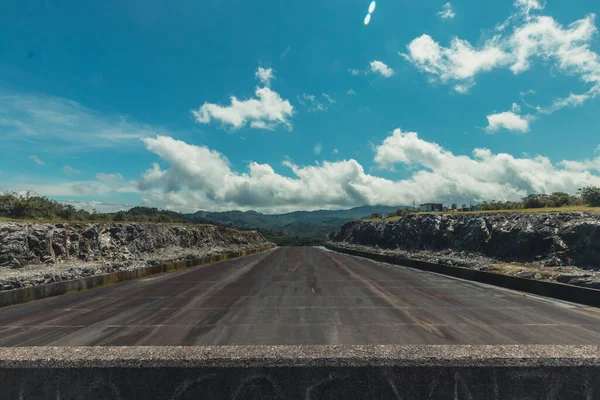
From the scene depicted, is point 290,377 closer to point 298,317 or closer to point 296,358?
point 296,358

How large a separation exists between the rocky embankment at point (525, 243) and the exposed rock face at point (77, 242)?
100 feet

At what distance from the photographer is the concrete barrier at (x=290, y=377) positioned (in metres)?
3.40

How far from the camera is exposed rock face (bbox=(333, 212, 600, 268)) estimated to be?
75.3 feet

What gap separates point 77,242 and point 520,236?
35687mm

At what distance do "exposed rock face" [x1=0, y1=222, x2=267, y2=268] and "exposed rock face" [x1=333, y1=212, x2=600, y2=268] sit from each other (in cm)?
3375

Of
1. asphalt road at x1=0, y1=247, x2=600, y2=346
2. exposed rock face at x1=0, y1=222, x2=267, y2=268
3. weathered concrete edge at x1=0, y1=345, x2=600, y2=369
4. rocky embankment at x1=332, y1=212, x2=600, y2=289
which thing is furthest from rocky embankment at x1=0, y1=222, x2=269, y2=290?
rocky embankment at x1=332, y1=212, x2=600, y2=289

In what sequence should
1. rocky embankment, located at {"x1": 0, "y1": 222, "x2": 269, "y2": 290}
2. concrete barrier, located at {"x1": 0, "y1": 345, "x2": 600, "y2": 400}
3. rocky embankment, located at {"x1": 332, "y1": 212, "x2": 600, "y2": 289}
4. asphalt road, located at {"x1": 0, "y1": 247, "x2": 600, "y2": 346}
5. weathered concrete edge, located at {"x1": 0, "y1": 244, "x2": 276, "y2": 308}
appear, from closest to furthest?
concrete barrier, located at {"x1": 0, "y1": 345, "x2": 600, "y2": 400}, asphalt road, located at {"x1": 0, "y1": 247, "x2": 600, "y2": 346}, weathered concrete edge, located at {"x1": 0, "y1": 244, "x2": 276, "y2": 308}, rocky embankment, located at {"x1": 0, "y1": 222, "x2": 269, "y2": 290}, rocky embankment, located at {"x1": 332, "y1": 212, "x2": 600, "y2": 289}

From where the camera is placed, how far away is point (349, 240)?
108m

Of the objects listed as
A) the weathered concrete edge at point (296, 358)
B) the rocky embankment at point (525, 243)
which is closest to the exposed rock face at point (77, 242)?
the weathered concrete edge at point (296, 358)

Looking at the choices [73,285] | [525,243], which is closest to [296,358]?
[73,285]

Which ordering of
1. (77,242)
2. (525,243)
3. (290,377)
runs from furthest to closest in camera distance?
(77,242)
(525,243)
(290,377)

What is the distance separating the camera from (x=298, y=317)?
1275cm

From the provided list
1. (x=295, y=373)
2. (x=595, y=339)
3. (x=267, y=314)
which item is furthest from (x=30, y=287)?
(x=595, y=339)

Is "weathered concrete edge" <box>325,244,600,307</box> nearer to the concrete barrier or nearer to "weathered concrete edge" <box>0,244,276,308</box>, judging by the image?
the concrete barrier
